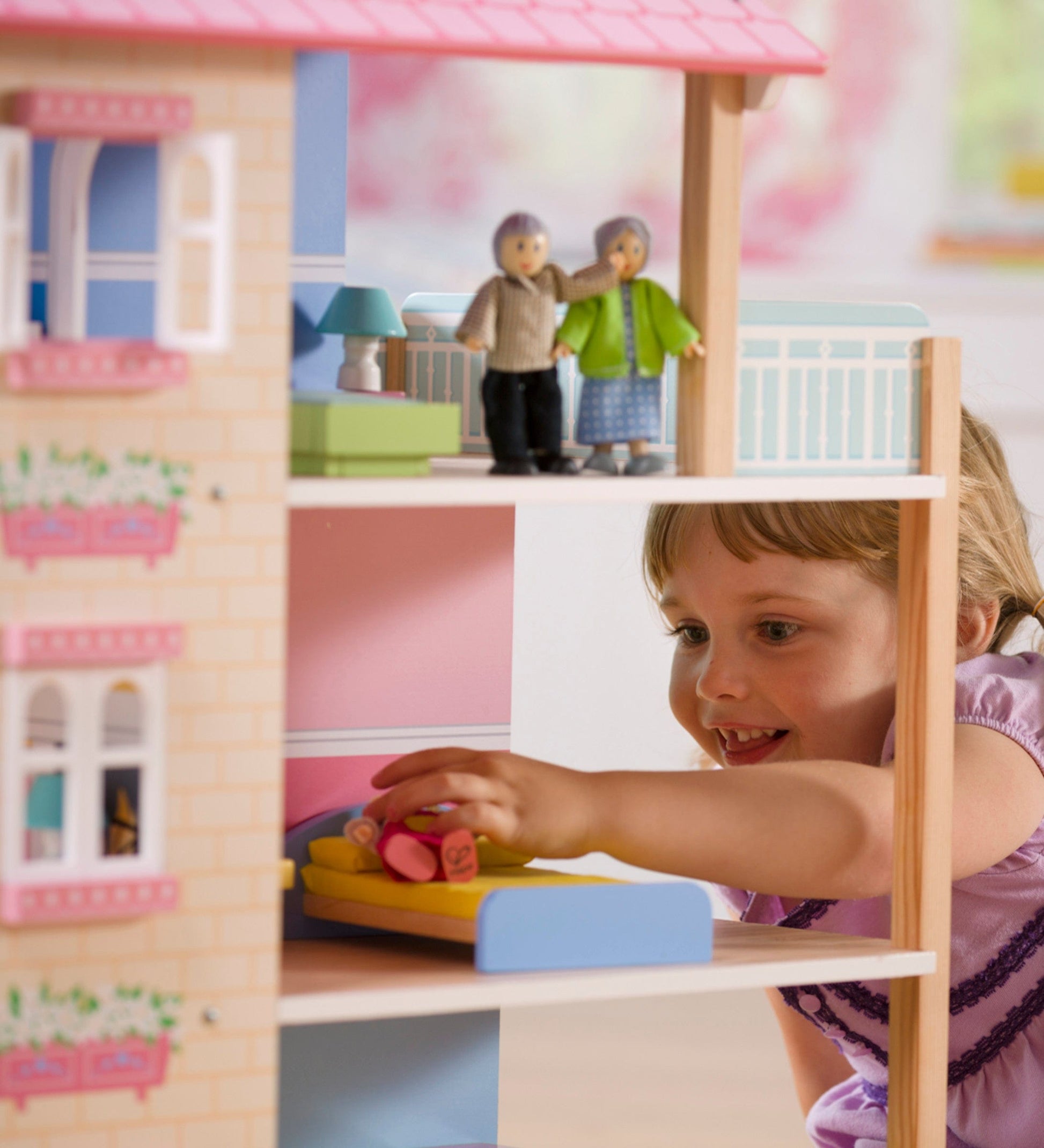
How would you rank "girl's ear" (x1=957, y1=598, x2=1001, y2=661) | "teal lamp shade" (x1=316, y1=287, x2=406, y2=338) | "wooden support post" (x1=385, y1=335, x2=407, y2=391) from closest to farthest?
"teal lamp shade" (x1=316, y1=287, x2=406, y2=338) < "wooden support post" (x1=385, y1=335, x2=407, y2=391) < "girl's ear" (x1=957, y1=598, x2=1001, y2=661)

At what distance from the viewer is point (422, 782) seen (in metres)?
1.27

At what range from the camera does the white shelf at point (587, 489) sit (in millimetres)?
1063

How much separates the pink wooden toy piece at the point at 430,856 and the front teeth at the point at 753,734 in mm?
508

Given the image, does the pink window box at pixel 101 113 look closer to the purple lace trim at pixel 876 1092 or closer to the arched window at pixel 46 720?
the arched window at pixel 46 720

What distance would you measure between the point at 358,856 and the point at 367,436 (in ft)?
1.33

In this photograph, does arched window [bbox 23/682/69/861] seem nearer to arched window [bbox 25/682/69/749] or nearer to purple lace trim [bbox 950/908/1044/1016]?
arched window [bbox 25/682/69/749]

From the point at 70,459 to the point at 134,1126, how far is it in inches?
16.5

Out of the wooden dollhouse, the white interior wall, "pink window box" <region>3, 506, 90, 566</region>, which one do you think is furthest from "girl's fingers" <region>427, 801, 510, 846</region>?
the white interior wall

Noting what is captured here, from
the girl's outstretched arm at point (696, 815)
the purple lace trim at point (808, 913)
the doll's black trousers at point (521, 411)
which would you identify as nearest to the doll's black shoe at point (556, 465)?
the doll's black trousers at point (521, 411)

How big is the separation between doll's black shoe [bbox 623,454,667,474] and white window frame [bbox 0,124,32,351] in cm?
43

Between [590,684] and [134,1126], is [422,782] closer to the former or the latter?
[134,1126]

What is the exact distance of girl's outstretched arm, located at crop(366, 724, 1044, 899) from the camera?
1.24 meters

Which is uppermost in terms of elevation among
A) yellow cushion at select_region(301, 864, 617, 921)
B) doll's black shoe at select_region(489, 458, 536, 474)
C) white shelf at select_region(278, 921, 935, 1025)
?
doll's black shoe at select_region(489, 458, 536, 474)

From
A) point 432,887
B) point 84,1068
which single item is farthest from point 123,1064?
point 432,887
